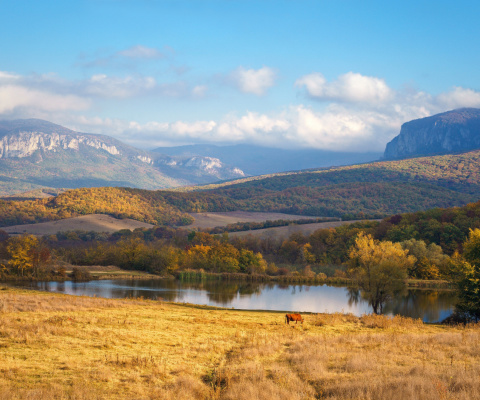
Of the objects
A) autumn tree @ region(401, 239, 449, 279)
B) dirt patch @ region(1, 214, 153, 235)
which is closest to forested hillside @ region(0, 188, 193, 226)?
dirt patch @ region(1, 214, 153, 235)

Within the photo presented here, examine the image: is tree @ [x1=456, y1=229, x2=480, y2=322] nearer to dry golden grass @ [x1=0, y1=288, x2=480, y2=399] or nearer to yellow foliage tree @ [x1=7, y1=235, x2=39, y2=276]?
dry golden grass @ [x1=0, y1=288, x2=480, y2=399]

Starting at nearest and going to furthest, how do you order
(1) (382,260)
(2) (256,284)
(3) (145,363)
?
(3) (145,363), (1) (382,260), (2) (256,284)

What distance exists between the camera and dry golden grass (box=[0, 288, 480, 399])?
11562mm

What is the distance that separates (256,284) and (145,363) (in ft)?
183

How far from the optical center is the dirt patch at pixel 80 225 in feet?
462

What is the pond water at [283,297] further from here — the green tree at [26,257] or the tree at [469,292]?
the tree at [469,292]

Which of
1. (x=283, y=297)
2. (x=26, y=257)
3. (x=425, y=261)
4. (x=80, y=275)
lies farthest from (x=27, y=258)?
(x=425, y=261)

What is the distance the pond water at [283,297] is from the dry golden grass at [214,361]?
69.0 feet

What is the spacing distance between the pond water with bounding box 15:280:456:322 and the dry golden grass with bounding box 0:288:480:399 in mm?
21039

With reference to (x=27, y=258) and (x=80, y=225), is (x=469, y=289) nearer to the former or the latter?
(x=27, y=258)

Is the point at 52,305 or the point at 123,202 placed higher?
the point at 123,202

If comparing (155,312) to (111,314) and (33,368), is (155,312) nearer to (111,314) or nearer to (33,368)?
(111,314)

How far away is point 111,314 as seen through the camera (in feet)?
80.1

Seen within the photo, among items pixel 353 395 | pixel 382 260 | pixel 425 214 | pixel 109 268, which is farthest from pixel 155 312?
pixel 425 214
